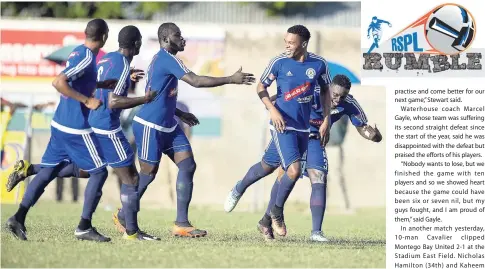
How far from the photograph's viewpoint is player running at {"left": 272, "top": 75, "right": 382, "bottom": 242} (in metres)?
13.7

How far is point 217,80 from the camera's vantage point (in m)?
12.5

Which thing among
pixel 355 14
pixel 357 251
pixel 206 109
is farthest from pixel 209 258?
pixel 355 14

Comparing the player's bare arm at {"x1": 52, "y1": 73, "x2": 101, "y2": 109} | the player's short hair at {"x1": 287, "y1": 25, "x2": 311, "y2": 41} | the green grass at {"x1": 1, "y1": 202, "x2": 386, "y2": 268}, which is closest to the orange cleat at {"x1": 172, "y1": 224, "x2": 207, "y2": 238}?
the green grass at {"x1": 1, "y1": 202, "x2": 386, "y2": 268}

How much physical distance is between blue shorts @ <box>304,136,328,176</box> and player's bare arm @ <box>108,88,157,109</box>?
2557 mm

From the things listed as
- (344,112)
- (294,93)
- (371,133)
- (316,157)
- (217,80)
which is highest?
(217,80)

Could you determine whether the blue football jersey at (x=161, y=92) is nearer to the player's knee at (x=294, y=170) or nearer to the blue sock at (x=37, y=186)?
the blue sock at (x=37, y=186)

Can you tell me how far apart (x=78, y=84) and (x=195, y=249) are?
2.19 meters

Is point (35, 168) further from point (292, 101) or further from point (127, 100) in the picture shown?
point (292, 101)

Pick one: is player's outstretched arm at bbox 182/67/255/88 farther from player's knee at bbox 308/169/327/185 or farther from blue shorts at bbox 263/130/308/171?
player's knee at bbox 308/169/327/185

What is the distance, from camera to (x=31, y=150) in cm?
2248

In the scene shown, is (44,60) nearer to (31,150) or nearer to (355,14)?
(31,150)

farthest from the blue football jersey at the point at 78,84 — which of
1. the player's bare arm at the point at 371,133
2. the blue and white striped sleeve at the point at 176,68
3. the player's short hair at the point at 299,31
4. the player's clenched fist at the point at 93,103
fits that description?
the player's bare arm at the point at 371,133

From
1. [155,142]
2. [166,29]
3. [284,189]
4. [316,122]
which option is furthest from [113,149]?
[316,122]

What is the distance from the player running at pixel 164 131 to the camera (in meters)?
13.3
